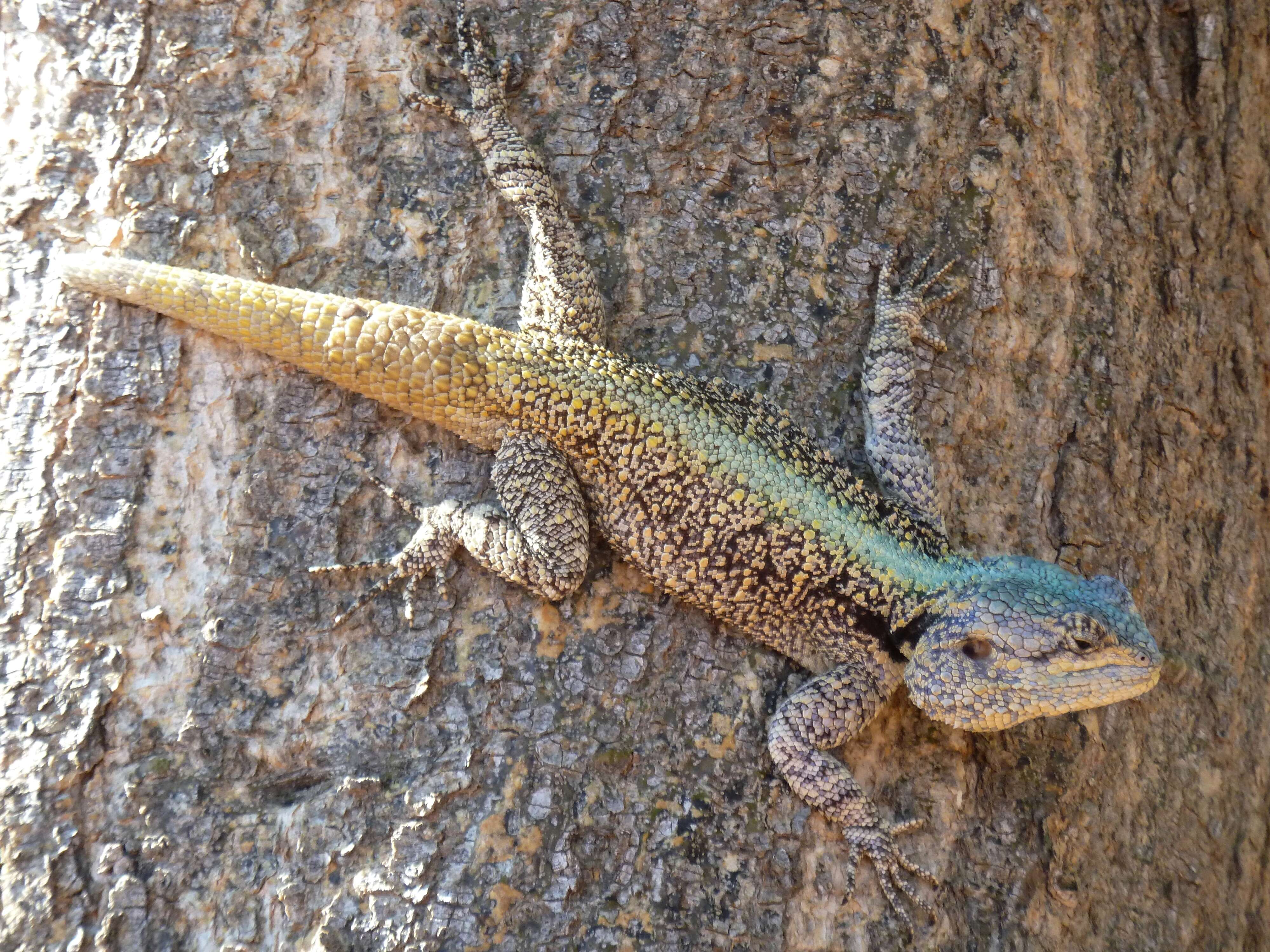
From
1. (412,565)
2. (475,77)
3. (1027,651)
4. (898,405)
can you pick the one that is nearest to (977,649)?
(1027,651)

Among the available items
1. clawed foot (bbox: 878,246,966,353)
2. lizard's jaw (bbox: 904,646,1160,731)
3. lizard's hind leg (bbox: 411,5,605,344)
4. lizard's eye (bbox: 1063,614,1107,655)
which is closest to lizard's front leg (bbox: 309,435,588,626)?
lizard's hind leg (bbox: 411,5,605,344)

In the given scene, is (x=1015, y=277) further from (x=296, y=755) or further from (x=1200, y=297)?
(x=296, y=755)

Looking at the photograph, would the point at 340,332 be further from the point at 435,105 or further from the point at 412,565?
the point at 435,105

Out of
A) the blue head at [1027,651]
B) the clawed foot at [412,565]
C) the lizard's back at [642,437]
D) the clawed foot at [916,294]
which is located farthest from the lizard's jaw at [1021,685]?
the clawed foot at [412,565]

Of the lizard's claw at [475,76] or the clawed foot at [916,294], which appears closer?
the lizard's claw at [475,76]

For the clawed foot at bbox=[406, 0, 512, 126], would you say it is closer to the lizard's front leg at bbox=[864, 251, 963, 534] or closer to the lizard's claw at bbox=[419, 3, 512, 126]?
the lizard's claw at bbox=[419, 3, 512, 126]

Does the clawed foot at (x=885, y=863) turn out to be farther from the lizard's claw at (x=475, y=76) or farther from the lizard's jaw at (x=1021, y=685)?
the lizard's claw at (x=475, y=76)

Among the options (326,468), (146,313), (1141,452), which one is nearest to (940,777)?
(1141,452)
